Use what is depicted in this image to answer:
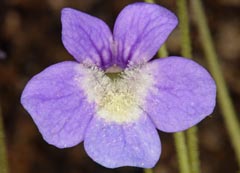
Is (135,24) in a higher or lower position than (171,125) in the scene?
higher

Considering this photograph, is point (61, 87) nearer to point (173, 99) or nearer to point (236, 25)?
point (173, 99)

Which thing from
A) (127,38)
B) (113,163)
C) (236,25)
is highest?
(127,38)

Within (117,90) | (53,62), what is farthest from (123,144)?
(53,62)

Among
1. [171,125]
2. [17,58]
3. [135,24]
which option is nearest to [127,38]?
[135,24]

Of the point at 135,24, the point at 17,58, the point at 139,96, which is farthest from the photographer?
the point at 17,58

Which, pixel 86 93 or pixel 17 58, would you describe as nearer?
pixel 86 93

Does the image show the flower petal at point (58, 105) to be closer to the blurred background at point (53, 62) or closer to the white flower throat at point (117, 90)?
the white flower throat at point (117, 90)

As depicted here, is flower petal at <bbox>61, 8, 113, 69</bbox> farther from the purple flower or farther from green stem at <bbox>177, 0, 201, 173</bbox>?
green stem at <bbox>177, 0, 201, 173</bbox>
